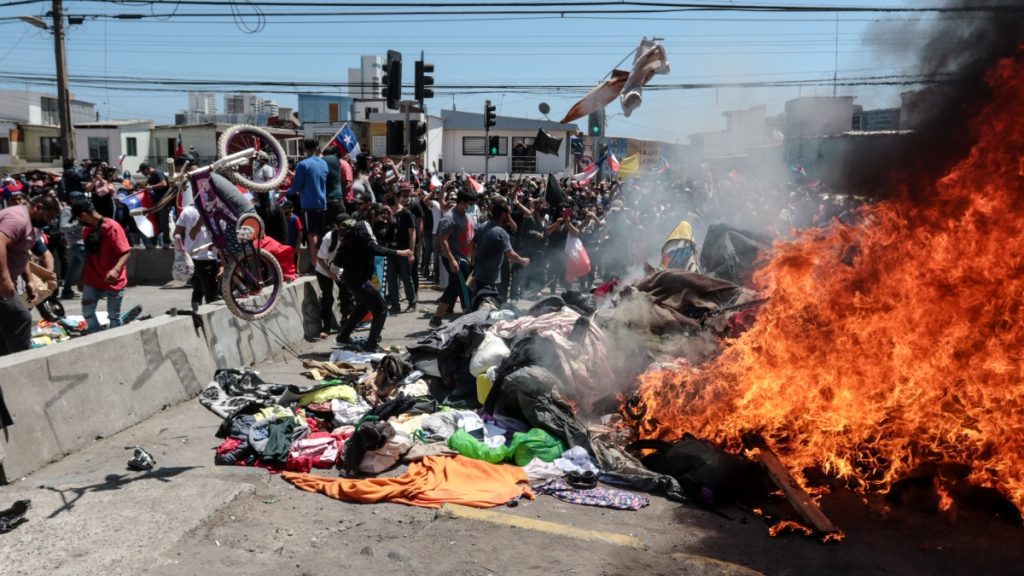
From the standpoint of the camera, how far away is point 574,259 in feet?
47.7

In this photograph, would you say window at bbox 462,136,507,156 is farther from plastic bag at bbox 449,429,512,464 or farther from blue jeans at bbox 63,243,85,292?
plastic bag at bbox 449,429,512,464

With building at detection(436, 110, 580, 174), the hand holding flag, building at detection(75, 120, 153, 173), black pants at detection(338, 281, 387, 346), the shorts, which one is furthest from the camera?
building at detection(436, 110, 580, 174)

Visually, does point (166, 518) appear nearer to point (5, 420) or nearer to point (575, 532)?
point (5, 420)

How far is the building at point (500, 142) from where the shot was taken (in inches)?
2382

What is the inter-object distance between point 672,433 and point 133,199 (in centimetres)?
1327

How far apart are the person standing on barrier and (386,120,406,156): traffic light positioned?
7322 millimetres

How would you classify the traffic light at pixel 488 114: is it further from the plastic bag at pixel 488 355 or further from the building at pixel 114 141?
the building at pixel 114 141

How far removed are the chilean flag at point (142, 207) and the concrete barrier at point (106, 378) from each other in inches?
228

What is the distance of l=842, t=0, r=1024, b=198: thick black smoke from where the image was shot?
22.2ft

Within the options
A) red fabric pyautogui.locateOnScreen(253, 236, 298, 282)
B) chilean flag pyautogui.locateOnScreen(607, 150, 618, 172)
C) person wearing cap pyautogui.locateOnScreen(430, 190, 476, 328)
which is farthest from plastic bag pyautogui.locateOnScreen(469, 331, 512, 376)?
chilean flag pyautogui.locateOnScreen(607, 150, 618, 172)

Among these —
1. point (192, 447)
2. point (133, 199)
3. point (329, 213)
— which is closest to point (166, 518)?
point (192, 447)

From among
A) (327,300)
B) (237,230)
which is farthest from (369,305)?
(237,230)

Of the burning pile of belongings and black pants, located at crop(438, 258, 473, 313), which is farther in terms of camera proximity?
black pants, located at crop(438, 258, 473, 313)

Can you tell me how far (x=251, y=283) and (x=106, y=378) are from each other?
2.00 m
